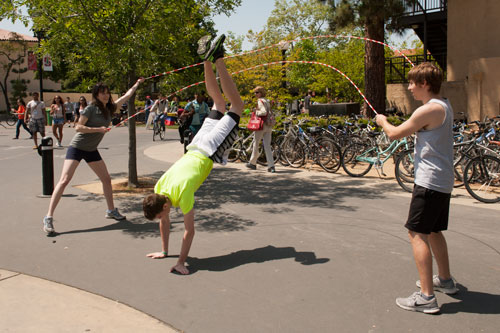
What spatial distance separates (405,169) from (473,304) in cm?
545

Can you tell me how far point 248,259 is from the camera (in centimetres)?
514

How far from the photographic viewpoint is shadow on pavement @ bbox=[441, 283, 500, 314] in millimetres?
3897

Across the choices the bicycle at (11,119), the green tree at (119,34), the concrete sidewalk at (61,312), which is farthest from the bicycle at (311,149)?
the bicycle at (11,119)

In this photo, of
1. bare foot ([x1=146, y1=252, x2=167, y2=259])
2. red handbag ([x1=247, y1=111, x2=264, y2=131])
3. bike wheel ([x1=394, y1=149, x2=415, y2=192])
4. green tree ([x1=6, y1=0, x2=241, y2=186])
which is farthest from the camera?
red handbag ([x1=247, y1=111, x2=264, y2=131])

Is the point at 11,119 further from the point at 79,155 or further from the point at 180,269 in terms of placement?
the point at 180,269

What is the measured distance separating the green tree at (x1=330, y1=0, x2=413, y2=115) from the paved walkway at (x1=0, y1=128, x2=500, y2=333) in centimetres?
702

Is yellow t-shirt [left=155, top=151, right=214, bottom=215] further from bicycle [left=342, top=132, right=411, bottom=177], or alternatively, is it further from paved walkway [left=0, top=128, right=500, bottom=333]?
bicycle [left=342, top=132, right=411, bottom=177]

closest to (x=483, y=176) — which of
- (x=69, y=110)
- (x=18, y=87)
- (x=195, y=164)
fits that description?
(x=195, y=164)

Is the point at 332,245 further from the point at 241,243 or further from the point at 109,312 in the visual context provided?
the point at 109,312

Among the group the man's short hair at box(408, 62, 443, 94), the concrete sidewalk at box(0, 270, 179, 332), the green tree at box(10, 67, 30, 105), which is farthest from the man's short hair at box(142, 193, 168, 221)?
the green tree at box(10, 67, 30, 105)

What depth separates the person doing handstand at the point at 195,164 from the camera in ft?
15.2

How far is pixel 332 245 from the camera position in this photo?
558 centimetres

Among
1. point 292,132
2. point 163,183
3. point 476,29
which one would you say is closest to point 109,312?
point 163,183

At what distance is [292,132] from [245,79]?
3.60 meters
